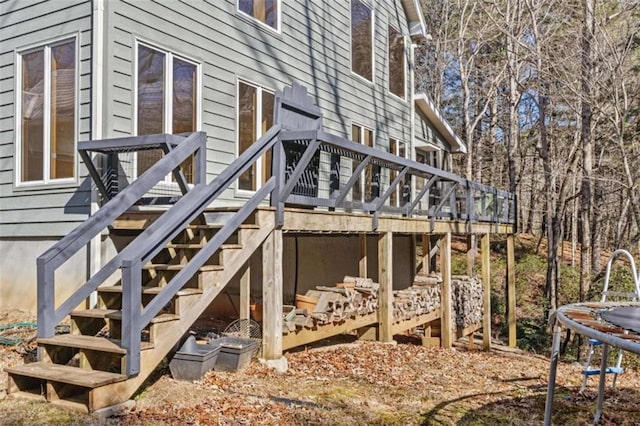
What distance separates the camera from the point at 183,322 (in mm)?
4418

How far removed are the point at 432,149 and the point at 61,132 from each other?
11.2 m

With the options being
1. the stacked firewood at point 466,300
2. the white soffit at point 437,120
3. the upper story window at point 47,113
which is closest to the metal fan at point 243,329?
the upper story window at point 47,113

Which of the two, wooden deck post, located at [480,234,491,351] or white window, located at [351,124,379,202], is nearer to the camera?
white window, located at [351,124,379,202]

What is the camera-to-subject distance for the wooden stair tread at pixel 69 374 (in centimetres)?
368

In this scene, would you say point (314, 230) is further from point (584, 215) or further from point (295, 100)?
point (584, 215)

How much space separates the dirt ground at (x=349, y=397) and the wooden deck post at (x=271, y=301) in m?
0.23

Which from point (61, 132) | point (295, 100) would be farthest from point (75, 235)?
point (295, 100)

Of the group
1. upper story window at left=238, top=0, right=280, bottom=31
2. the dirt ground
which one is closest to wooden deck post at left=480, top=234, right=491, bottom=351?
the dirt ground

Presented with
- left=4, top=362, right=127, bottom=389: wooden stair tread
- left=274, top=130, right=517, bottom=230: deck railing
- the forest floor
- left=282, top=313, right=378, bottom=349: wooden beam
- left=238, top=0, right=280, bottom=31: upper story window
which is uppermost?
left=238, top=0, right=280, bottom=31: upper story window

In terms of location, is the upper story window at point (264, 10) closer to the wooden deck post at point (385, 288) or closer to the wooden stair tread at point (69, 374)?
the wooden deck post at point (385, 288)

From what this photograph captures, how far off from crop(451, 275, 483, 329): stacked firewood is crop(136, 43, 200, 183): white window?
20.2 ft

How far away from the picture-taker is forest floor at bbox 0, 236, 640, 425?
3920 mm

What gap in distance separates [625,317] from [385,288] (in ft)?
16.0

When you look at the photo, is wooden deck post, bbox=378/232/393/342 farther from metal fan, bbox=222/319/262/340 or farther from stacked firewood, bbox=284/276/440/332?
metal fan, bbox=222/319/262/340
